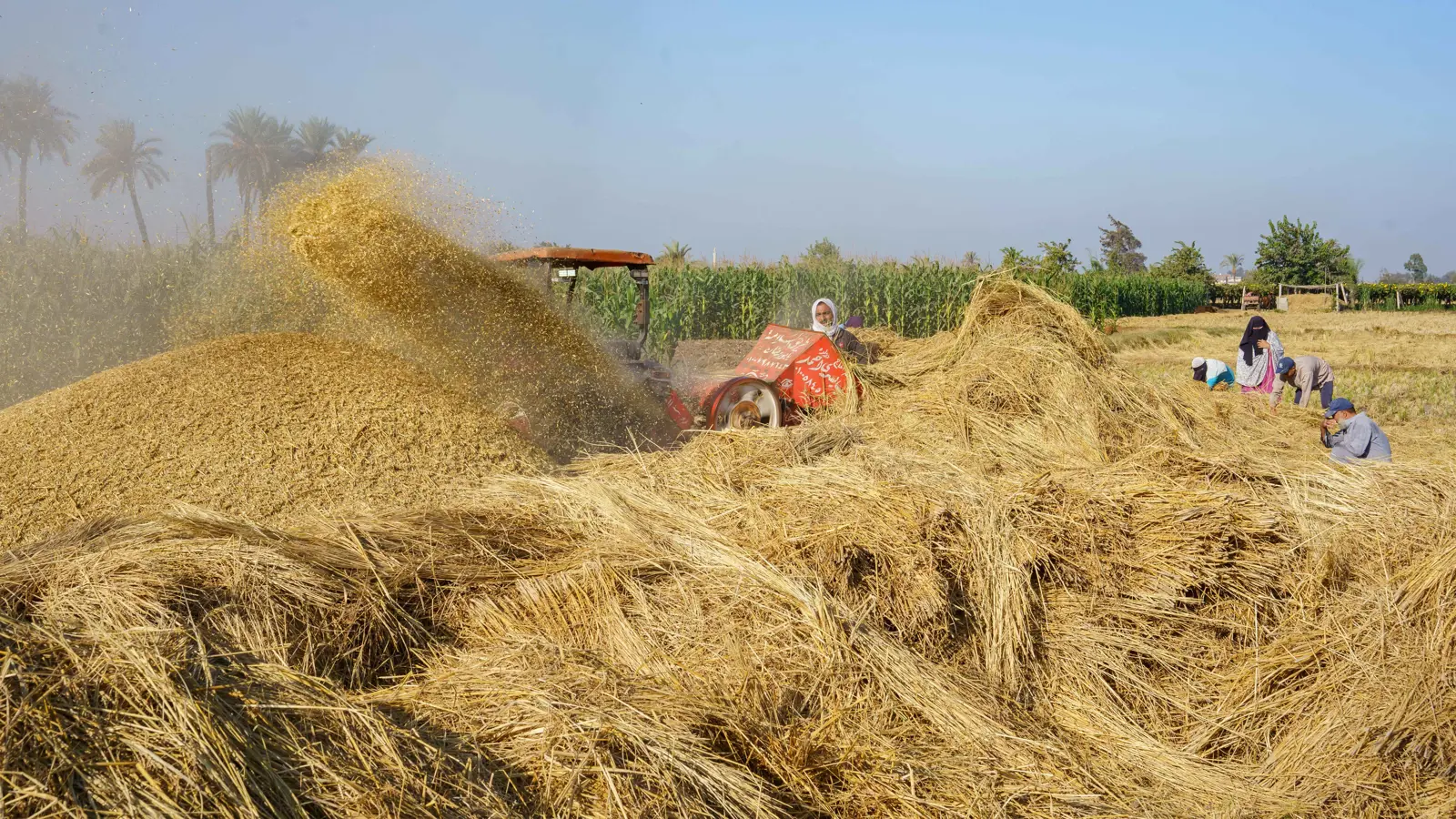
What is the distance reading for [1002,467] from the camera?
451 centimetres

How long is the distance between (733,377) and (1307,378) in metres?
5.50

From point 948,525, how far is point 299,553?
2.00 meters

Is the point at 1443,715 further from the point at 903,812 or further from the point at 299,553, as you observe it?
the point at 299,553

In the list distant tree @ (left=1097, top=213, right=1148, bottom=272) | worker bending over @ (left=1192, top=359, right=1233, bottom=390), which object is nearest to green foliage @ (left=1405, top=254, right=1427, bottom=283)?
distant tree @ (left=1097, top=213, right=1148, bottom=272)

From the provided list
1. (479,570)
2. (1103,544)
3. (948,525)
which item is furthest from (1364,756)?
(479,570)

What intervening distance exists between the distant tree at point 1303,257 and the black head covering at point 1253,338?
41.1 meters

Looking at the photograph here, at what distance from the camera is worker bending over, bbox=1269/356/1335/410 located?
27.1 ft

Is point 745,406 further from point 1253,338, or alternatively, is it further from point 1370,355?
point 1370,355

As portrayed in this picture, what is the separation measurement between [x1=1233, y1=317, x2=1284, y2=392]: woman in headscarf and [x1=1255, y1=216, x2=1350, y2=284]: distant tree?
41100 millimetres

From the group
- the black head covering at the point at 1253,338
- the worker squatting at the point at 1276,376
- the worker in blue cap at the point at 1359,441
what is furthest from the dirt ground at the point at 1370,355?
the black head covering at the point at 1253,338

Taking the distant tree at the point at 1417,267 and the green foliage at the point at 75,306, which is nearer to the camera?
the green foliage at the point at 75,306

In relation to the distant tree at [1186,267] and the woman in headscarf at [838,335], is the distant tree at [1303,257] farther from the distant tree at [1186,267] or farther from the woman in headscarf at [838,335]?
the woman in headscarf at [838,335]

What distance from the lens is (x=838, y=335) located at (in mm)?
6824

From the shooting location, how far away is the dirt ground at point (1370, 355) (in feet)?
31.1
